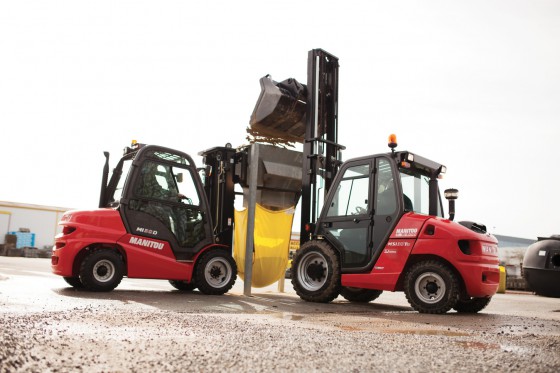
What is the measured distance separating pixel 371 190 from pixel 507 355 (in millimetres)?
4209

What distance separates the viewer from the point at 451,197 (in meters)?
7.01

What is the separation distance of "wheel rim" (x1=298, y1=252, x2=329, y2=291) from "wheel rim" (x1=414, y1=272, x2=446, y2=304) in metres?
1.44

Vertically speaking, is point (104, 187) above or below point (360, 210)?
above

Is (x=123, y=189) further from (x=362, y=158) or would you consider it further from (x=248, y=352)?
(x=248, y=352)

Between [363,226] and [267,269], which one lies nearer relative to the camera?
[363,226]

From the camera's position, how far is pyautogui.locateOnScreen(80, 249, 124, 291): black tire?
6.96m

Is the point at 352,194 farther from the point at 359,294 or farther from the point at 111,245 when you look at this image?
the point at 111,245

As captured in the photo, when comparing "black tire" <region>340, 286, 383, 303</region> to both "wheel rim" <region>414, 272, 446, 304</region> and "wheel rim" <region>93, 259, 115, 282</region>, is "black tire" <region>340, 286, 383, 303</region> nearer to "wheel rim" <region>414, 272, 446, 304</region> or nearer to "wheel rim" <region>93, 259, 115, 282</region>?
"wheel rim" <region>414, 272, 446, 304</region>

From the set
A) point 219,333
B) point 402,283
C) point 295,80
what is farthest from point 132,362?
point 295,80

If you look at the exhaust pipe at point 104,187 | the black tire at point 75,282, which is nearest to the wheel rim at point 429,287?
the black tire at point 75,282

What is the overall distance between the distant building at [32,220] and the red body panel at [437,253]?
3618 centimetres

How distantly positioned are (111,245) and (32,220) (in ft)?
116

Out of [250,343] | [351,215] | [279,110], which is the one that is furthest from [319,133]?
[250,343]

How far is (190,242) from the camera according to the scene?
26.4 feet
